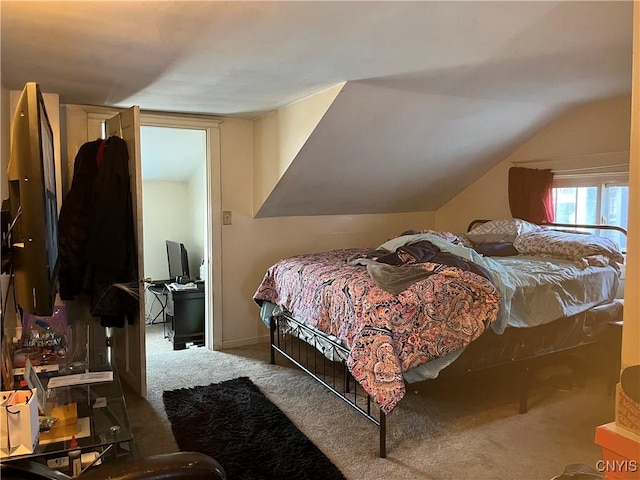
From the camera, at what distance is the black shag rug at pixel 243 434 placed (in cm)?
234

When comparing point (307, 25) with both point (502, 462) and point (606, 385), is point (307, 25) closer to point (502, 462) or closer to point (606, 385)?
point (502, 462)

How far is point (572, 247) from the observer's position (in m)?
3.59

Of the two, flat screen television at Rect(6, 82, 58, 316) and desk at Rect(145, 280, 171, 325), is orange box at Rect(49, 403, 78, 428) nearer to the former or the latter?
flat screen television at Rect(6, 82, 58, 316)

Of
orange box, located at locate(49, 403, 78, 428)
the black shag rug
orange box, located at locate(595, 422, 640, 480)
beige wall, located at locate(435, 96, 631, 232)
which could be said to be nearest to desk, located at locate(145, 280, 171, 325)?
the black shag rug

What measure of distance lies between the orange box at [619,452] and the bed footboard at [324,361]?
4.92 feet

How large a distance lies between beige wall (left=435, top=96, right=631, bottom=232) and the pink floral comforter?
2189mm

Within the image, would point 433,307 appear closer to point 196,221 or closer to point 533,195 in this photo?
point 533,195

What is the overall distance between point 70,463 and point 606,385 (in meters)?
3.23

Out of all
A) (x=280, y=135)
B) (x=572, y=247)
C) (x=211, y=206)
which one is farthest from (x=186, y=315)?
(x=572, y=247)

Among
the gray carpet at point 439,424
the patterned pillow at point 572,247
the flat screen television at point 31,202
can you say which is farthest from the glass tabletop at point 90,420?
the patterned pillow at point 572,247

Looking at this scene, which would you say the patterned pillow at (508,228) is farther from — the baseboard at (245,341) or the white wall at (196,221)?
the white wall at (196,221)

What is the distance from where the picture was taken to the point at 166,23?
197cm

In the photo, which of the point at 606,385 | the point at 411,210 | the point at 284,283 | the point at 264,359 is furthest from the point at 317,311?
the point at 411,210

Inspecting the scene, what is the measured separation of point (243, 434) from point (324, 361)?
1.10 metres
